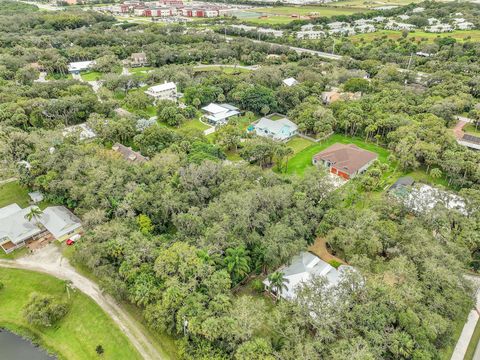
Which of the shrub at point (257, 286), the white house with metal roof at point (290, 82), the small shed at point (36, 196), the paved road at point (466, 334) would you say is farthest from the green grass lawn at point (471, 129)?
the small shed at point (36, 196)

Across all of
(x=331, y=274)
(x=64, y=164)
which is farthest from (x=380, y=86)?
(x=64, y=164)

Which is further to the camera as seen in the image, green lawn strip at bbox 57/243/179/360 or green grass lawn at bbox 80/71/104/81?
green grass lawn at bbox 80/71/104/81

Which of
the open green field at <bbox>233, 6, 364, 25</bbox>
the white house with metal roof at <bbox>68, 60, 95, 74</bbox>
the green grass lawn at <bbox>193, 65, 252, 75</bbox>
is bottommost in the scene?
the green grass lawn at <bbox>193, 65, 252, 75</bbox>

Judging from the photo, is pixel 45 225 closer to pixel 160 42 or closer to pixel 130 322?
pixel 130 322

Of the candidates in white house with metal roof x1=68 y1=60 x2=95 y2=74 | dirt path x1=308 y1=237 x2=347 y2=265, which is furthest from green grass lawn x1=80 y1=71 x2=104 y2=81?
dirt path x1=308 y1=237 x2=347 y2=265

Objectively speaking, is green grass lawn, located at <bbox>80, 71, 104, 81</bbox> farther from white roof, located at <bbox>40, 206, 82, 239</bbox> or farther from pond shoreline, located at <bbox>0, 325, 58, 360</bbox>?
pond shoreline, located at <bbox>0, 325, 58, 360</bbox>

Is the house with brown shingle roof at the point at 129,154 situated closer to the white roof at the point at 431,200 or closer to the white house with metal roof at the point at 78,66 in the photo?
the white roof at the point at 431,200

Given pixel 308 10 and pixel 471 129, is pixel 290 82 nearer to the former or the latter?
pixel 471 129
